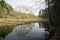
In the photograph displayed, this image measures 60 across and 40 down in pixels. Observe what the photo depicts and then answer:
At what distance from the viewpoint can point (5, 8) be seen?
193 feet

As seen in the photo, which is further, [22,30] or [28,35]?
[22,30]

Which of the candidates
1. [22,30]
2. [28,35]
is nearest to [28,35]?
[28,35]

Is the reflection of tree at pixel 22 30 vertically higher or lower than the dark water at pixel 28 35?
lower

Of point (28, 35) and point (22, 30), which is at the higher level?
point (28, 35)

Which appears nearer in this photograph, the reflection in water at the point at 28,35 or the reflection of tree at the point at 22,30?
the reflection in water at the point at 28,35

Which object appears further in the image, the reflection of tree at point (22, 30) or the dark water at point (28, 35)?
the reflection of tree at point (22, 30)

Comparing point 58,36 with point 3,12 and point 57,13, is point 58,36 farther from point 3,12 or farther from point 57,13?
point 3,12

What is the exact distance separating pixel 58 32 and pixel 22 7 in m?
130

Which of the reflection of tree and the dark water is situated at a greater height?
the dark water

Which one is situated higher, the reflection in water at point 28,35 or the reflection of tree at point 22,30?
the reflection in water at point 28,35

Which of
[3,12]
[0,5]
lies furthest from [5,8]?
[0,5]

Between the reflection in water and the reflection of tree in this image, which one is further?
the reflection of tree

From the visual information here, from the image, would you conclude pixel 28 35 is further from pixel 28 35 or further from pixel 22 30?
pixel 22 30

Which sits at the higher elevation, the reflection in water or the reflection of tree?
the reflection in water
